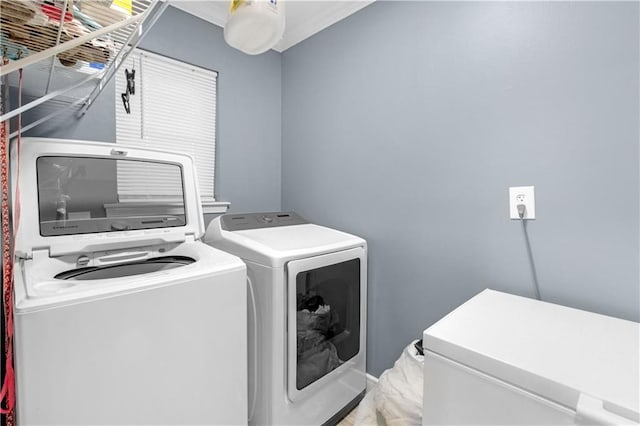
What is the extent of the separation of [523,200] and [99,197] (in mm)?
1902

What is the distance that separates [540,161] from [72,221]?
200 cm

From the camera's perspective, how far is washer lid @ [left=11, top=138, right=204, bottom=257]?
1.13 metres

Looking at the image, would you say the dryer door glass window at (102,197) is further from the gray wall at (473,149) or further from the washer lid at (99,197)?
the gray wall at (473,149)

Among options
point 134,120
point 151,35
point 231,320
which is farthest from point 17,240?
point 151,35

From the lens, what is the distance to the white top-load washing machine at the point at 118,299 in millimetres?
836

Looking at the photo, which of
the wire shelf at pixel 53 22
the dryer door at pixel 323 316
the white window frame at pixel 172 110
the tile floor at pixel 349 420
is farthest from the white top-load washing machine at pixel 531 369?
the white window frame at pixel 172 110

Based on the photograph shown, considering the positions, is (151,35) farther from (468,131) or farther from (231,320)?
(468,131)

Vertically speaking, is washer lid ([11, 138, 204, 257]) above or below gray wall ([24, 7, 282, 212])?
below

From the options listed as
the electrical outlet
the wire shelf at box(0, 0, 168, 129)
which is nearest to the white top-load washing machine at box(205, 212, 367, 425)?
the electrical outlet

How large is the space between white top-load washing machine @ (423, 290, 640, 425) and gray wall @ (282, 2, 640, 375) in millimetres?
367

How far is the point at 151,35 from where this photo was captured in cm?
184

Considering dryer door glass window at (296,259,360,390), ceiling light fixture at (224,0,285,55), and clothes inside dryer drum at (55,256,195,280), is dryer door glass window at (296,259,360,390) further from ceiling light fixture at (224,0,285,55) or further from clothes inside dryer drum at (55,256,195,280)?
ceiling light fixture at (224,0,285,55)

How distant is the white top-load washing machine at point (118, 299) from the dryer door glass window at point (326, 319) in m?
0.38

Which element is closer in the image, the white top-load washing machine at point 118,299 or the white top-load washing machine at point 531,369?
the white top-load washing machine at point 531,369
